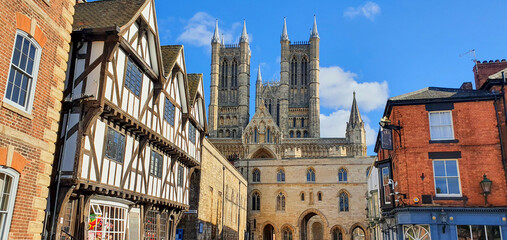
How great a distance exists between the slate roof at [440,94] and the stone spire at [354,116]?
55901 millimetres

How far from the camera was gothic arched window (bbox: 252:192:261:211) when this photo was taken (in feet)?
156

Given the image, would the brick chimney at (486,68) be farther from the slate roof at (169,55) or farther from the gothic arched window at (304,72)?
A: the gothic arched window at (304,72)

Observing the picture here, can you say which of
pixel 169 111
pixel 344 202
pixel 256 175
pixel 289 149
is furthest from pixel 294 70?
pixel 169 111

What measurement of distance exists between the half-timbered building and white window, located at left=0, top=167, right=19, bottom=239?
2127 millimetres

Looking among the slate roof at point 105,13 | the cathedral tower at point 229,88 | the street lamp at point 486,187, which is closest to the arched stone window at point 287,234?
the street lamp at point 486,187

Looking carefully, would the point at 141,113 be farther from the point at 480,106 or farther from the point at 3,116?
the point at 480,106

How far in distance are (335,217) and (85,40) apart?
38830mm

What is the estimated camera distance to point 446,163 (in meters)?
16.3

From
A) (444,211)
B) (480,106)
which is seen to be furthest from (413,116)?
(444,211)

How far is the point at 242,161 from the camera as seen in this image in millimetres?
49188

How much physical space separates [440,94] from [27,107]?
15.5 m

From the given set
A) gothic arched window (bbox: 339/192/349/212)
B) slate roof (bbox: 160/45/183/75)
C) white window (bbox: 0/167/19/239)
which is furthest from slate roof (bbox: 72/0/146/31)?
gothic arched window (bbox: 339/192/349/212)

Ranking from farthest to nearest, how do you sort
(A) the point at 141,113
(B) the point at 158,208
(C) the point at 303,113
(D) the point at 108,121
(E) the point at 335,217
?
(C) the point at 303,113, (E) the point at 335,217, (B) the point at 158,208, (A) the point at 141,113, (D) the point at 108,121

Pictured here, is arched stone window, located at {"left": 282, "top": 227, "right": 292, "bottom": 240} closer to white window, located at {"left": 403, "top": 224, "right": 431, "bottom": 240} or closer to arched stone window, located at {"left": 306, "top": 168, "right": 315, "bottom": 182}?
arched stone window, located at {"left": 306, "top": 168, "right": 315, "bottom": 182}
